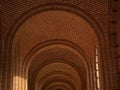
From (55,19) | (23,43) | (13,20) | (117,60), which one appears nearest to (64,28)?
(55,19)

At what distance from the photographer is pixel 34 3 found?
14.2 meters

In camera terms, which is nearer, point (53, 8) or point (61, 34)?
point (53, 8)

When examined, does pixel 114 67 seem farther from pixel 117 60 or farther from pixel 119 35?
pixel 119 35

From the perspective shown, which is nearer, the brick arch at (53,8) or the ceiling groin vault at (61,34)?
the ceiling groin vault at (61,34)

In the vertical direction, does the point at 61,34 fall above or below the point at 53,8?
above

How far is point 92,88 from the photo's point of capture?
60.6ft

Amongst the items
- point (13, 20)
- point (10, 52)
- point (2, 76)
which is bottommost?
point (2, 76)

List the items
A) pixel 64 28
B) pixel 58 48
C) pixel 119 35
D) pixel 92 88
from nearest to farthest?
pixel 119 35 → pixel 64 28 → pixel 92 88 → pixel 58 48

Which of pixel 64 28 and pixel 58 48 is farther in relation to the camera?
pixel 58 48

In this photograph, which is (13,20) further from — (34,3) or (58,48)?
(58,48)

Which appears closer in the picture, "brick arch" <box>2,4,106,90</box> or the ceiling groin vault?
the ceiling groin vault

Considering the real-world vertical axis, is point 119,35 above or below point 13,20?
below

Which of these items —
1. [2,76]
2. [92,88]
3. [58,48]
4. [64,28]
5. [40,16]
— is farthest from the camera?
[58,48]

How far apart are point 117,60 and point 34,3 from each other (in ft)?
13.7
